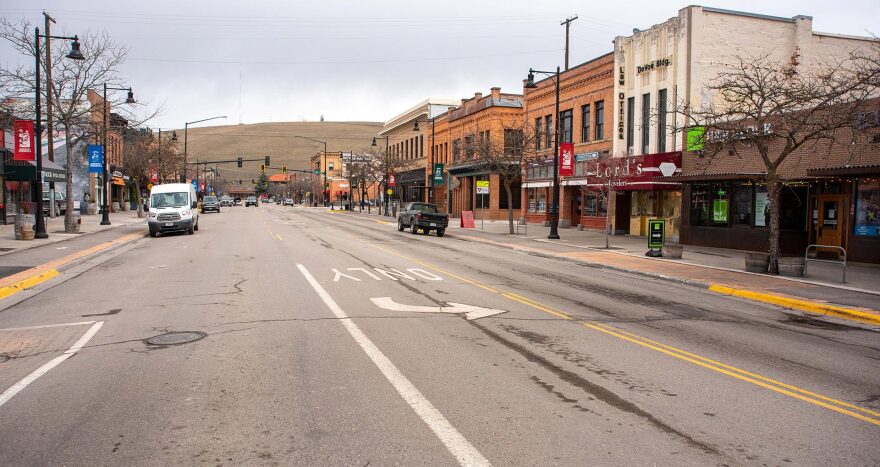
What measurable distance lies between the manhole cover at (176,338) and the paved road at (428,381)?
181 mm

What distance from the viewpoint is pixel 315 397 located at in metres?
5.42

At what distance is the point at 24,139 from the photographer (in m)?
22.9

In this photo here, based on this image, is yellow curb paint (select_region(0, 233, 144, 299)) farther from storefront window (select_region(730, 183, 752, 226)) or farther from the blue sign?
storefront window (select_region(730, 183, 752, 226))

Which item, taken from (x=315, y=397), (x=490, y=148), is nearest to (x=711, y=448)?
(x=315, y=397)

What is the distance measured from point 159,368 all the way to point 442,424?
3367 mm

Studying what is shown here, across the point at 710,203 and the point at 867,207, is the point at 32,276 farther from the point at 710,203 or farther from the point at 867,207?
the point at 710,203

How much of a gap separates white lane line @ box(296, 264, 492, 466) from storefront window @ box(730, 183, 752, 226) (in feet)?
65.1

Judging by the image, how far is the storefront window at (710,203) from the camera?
24234mm

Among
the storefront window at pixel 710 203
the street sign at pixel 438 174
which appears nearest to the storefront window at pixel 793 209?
the storefront window at pixel 710 203

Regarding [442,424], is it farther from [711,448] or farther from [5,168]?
[5,168]

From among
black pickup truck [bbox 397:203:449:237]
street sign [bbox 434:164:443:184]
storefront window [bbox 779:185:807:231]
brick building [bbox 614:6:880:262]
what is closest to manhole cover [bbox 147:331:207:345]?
brick building [bbox 614:6:880:262]

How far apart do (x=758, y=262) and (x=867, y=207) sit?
5192 mm

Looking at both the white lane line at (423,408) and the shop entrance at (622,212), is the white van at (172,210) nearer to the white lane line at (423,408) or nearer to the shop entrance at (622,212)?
the shop entrance at (622,212)

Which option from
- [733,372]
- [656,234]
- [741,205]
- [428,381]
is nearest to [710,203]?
[741,205]
